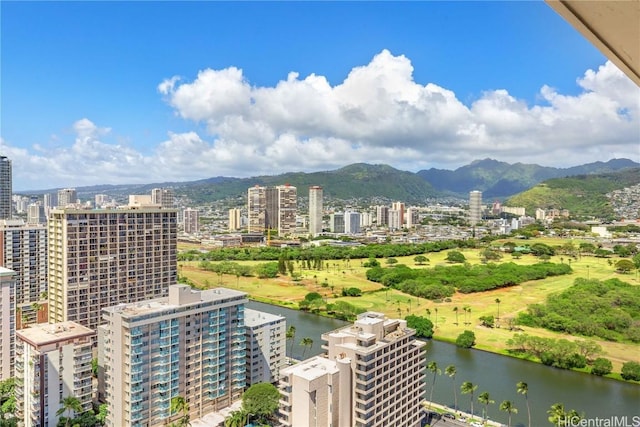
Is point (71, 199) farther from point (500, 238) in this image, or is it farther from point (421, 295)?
point (500, 238)

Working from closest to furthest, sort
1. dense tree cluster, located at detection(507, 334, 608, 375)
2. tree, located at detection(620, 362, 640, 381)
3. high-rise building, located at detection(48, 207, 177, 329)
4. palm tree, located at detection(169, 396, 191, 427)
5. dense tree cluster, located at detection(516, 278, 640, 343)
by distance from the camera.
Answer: palm tree, located at detection(169, 396, 191, 427) < tree, located at detection(620, 362, 640, 381) < high-rise building, located at detection(48, 207, 177, 329) < dense tree cluster, located at detection(507, 334, 608, 375) < dense tree cluster, located at detection(516, 278, 640, 343)

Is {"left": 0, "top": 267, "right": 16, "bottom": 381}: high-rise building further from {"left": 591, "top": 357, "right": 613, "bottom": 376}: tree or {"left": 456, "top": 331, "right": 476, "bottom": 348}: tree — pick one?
{"left": 591, "top": 357, "right": 613, "bottom": 376}: tree

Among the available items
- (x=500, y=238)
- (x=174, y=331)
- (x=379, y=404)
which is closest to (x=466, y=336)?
(x=379, y=404)

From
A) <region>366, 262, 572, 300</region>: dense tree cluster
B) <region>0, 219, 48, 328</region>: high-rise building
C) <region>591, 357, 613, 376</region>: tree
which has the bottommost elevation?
<region>591, 357, 613, 376</region>: tree

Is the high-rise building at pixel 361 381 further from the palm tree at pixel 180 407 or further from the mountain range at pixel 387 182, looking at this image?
the mountain range at pixel 387 182

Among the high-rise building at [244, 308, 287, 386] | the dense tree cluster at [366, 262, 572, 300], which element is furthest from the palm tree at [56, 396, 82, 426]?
the dense tree cluster at [366, 262, 572, 300]

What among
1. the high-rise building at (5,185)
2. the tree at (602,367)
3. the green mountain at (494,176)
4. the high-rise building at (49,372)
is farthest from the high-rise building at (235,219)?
the green mountain at (494,176)
